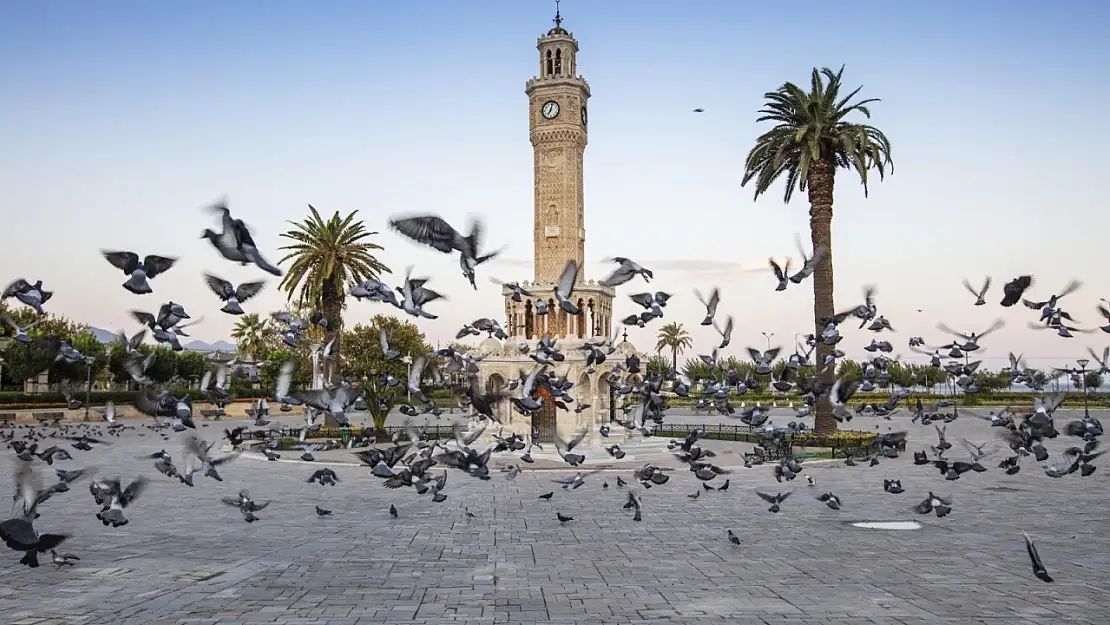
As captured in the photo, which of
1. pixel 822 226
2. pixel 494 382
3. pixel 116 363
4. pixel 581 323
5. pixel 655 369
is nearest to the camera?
pixel 822 226

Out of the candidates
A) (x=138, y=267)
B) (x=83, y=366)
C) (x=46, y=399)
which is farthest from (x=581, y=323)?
(x=46, y=399)

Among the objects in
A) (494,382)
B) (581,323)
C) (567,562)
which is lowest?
(567,562)

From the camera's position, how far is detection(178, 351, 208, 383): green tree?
3014 inches

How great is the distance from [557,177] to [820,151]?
1469 centimetres

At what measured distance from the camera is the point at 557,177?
43.0m

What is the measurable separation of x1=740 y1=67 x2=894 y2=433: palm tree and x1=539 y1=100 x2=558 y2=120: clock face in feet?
41.6

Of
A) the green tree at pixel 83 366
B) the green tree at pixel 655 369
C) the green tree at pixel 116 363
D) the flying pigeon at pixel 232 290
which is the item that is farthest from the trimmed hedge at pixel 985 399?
the flying pigeon at pixel 232 290

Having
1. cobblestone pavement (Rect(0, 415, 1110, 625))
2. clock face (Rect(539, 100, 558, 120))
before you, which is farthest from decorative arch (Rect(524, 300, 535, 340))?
cobblestone pavement (Rect(0, 415, 1110, 625))

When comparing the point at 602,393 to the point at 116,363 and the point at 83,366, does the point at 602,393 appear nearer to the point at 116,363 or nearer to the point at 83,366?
the point at 83,366

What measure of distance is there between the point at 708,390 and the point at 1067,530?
690cm

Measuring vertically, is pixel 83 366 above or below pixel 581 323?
below

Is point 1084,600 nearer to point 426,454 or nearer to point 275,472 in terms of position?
point 426,454

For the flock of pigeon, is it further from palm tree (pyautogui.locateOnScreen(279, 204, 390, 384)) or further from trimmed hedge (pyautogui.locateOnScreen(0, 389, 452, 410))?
trimmed hedge (pyautogui.locateOnScreen(0, 389, 452, 410))

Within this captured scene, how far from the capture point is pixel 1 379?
230ft
